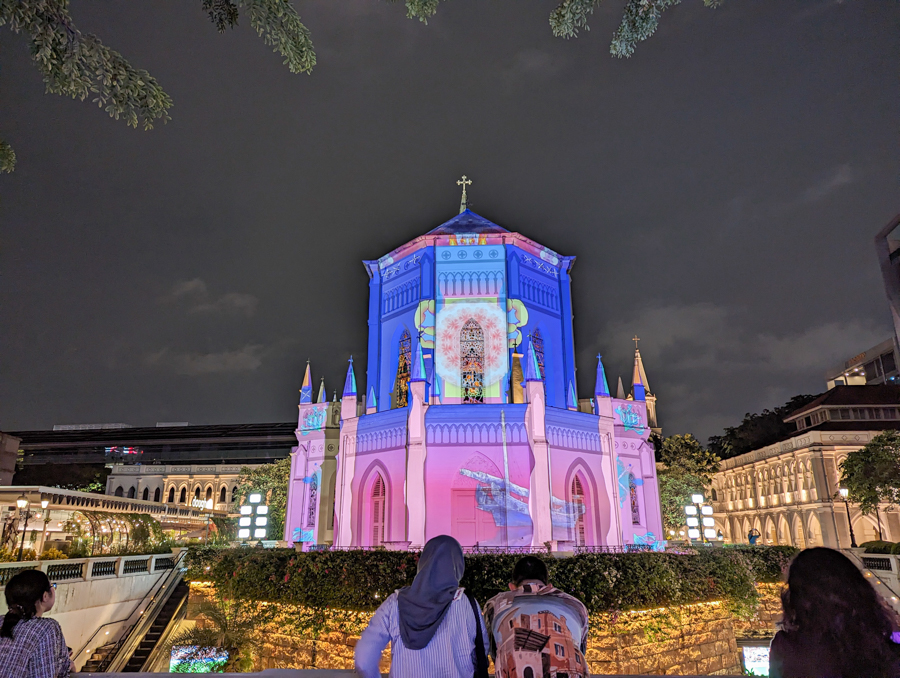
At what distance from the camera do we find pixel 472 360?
28.4 m

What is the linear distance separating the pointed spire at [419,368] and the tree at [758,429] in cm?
5909

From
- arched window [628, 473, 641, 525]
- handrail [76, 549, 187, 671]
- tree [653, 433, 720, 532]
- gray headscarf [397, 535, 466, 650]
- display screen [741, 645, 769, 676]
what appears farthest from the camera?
tree [653, 433, 720, 532]

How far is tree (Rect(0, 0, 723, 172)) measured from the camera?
6.59m

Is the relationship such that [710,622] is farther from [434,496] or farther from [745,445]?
[745,445]

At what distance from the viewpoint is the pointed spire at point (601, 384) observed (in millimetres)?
29438

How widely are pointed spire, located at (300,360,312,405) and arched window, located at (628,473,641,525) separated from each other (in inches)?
695

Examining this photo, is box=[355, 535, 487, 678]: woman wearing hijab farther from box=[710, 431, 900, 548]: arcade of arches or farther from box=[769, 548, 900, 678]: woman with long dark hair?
box=[710, 431, 900, 548]: arcade of arches

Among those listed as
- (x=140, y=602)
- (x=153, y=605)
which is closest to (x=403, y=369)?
(x=153, y=605)

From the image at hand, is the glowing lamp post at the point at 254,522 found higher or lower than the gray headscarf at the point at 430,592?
higher

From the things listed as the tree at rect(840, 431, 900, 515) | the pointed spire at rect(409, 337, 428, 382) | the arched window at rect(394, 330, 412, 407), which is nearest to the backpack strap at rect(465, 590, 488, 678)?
the pointed spire at rect(409, 337, 428, 382)

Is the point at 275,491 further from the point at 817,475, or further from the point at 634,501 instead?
the point at 817,475

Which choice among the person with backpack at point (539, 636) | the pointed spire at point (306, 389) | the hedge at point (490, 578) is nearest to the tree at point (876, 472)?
the hedge at point (490, 578)

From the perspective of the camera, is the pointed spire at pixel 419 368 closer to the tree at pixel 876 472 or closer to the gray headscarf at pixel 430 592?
the tree at pixel 876 472

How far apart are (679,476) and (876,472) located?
16.6 metres
